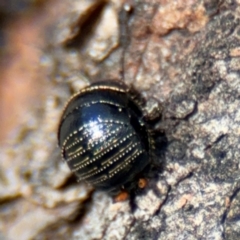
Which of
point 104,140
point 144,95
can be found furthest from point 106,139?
point 144,95

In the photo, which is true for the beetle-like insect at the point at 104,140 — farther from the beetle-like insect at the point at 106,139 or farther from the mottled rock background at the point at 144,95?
the mottled rock background at the point at 144,95

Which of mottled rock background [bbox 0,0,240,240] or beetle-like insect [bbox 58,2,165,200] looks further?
beetle-like insect [bbox 58,2,165,200]

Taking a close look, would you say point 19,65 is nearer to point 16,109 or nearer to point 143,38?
point 16,109

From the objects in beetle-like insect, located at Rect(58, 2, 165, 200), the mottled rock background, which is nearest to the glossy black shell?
beetle-like insect, located at Rect(58, 2, 165, 200)

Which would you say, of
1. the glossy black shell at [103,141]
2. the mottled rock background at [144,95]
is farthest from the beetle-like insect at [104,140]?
the mottled rock background at [144,95]

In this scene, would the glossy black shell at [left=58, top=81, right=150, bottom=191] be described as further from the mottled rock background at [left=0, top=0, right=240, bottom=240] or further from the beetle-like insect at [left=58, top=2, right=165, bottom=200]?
the mottled rock background at [left=0, top=0, right=240, bottom=240]

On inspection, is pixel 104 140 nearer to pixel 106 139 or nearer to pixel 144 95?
pixel 106 139
